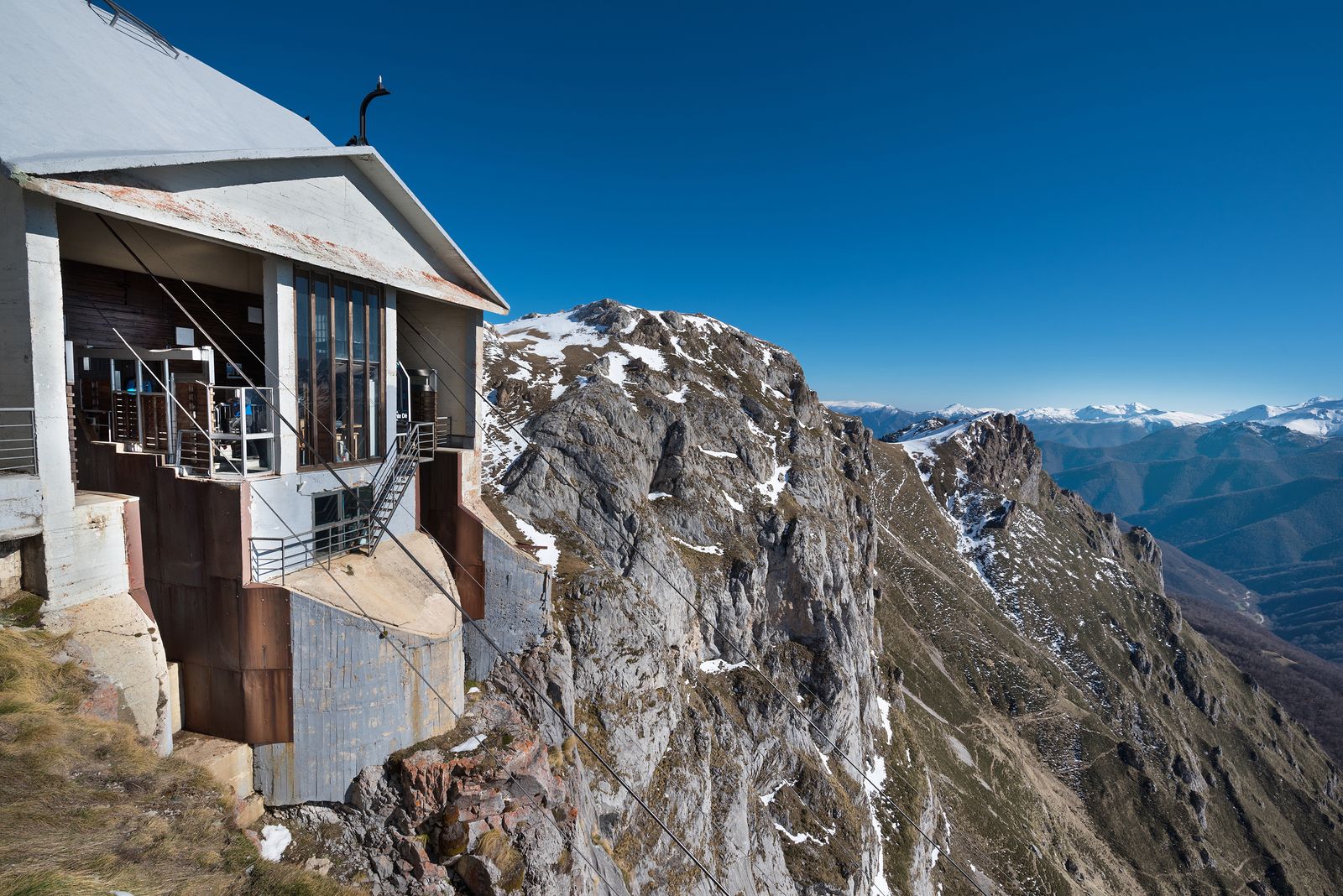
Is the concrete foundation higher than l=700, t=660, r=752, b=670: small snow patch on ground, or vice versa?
the concrete foundation

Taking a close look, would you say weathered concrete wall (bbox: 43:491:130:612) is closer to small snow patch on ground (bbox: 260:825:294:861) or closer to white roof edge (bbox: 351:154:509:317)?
small snow patch on ground (bbox: 260:825:294:861)

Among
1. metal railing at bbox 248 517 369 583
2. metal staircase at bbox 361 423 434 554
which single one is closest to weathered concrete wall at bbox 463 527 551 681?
metal staircase at bbox 361 423 434 554

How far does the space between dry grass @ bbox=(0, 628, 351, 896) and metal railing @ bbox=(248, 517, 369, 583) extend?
338 cm

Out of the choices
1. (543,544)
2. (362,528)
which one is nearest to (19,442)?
(362,528)

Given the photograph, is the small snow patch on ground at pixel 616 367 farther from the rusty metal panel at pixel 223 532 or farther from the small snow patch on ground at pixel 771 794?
the rusty metal panel at pixel 223 532

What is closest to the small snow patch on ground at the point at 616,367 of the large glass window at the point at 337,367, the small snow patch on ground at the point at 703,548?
→ the small snow patch on ground at the point at 703,548

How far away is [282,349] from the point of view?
1374 centimetres

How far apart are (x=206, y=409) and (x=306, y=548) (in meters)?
4.13

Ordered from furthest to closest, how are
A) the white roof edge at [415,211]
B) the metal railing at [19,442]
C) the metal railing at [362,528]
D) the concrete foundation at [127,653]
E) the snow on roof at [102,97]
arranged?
the white roof edge at [415,211] < the metal railing at [362,528] < the concrete foundation at [127,653] < the snow on roof at [102,97] < the metal railing at [19,442]

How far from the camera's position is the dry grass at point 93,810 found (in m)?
7.07

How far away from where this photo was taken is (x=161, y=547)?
40.3ft

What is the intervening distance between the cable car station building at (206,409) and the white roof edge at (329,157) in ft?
0.24

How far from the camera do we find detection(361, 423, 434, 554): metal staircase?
55.5 feet

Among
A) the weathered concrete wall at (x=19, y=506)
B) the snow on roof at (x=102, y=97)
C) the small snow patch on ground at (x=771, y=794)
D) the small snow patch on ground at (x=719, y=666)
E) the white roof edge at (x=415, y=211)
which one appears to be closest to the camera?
the weathered concrete wall at (x=19, y=506)
